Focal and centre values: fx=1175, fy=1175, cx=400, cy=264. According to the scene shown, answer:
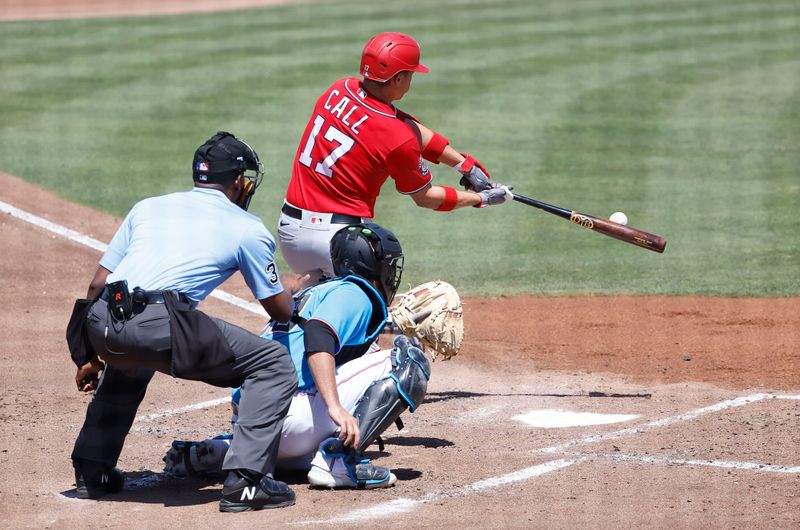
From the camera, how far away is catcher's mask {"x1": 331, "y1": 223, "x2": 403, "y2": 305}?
5.35 meters

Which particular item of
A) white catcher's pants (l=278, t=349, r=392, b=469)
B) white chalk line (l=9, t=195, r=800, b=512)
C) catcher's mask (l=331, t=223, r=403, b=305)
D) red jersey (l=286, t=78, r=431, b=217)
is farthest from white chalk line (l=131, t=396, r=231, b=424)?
catcher's mask (l=331, t=223, r=403, b=305)

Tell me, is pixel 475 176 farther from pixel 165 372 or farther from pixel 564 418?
pixel 165 372

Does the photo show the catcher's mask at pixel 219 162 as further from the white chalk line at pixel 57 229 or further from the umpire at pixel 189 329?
the white chalk line at pixel 57 229

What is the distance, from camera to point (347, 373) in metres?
5.37

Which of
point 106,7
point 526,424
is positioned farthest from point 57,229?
point 106,7

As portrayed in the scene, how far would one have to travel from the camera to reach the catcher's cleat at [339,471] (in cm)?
520

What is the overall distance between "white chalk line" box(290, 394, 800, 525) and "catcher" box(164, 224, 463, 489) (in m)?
0.28

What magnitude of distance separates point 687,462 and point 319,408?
177 cm

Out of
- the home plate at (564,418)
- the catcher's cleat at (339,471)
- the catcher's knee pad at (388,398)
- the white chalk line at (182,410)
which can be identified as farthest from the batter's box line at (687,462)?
the white chalk line at (182,410)

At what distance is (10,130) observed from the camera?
14156mm

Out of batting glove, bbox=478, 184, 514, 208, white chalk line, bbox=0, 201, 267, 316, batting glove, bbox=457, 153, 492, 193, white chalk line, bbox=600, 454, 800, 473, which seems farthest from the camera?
white chalk line, bbox=0, 201, 267, 316

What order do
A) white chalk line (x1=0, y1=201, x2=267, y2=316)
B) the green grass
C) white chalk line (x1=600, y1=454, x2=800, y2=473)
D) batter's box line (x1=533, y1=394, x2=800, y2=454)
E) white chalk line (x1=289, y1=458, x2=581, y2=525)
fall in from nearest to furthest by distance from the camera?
white chalk line (x1=289, y1=458, x2=581, y2=525), white chalk line (x1=600, y1=454, x2=800, y2=473), batter's box line (x1=533, y1=394, x2=800, y2=454), white chalk line (x1=0, y1=201, x2=267, y2=316), the green grass

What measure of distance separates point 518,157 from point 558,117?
1.90m

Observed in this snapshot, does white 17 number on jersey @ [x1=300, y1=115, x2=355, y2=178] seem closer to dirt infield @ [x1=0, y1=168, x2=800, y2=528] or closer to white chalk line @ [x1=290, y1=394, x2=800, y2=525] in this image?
dirt infield @ [x1=0, y1=168, x2=800, y2=528]
